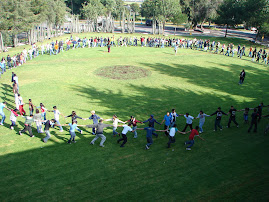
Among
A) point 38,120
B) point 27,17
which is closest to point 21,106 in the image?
point 38,120

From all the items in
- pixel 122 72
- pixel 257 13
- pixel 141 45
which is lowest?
pixel 122 72

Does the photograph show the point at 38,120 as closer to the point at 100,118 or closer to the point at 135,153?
the point at 100,118

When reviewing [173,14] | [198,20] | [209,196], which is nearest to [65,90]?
[209,196]

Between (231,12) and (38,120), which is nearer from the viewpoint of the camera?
(38,120)

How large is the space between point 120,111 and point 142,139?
3.77m

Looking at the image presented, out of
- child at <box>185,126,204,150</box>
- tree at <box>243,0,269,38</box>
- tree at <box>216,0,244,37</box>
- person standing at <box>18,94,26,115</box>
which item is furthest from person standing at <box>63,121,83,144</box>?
tree at <box>216,0,244,37</box>

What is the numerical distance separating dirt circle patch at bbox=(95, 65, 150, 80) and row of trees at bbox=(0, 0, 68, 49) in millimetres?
16988

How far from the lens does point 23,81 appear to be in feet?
73.3

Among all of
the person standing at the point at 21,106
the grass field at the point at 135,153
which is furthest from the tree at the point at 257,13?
the person standing at the point at 21,106

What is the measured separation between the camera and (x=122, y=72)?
25.9 m

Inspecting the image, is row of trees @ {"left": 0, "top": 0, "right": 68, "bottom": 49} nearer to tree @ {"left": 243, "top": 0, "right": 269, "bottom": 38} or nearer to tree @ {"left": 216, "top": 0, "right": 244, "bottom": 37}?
tree @ {"left": 216, "top": 0, "right": 244, "bottom": 37}

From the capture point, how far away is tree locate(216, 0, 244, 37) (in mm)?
48375

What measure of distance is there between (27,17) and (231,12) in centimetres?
4067

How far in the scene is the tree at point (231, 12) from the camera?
48375 mm
